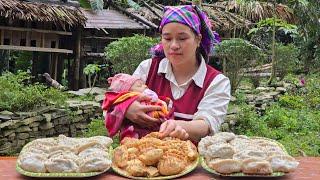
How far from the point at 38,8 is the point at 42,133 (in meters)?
3.98

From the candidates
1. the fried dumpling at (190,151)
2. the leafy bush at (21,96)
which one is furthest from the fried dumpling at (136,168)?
the leafy bush at (21,96)

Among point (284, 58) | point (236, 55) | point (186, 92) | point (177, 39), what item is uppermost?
point (177, 39)

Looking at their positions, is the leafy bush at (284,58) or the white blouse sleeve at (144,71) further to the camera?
the leafy bush at (284,58)

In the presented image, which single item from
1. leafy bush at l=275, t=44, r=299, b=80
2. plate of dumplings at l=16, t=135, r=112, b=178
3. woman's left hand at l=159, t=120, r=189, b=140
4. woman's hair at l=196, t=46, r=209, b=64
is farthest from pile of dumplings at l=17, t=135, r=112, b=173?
leafy bush at l=275, t=44, r=299, b=80

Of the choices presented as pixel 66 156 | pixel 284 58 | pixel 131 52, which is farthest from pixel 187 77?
pixel 284 58

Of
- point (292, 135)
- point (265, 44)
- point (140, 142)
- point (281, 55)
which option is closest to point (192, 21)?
point (140, 142)

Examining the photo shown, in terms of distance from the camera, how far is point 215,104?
2354mm

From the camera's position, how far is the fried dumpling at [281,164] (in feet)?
5.24

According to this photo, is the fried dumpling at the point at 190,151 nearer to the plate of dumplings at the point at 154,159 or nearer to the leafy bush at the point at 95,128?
the plate of dumplings at the point at 154,159

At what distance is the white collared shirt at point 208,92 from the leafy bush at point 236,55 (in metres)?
8.47

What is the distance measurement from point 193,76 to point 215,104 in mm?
200

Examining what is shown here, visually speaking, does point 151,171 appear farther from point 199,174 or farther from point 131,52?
point 131,52

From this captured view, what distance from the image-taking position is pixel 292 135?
8289 millimetres

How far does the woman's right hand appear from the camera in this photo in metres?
2.18
